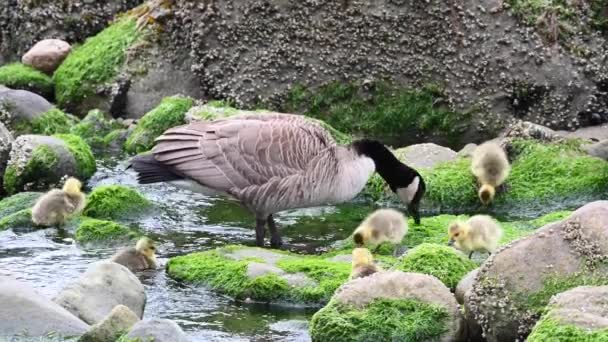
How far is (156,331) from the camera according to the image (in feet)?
27.8

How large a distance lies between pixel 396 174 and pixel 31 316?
5.30 meters

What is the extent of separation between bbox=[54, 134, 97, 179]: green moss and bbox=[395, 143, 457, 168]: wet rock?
3744mm

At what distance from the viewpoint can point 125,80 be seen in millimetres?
19031

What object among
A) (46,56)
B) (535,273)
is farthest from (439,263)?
(46,56)

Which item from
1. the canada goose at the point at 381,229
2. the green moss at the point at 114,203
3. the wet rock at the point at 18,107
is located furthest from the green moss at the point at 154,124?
the canada goose at the point at 381,229

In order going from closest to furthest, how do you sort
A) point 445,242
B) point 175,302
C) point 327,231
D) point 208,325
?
point 208,325
point 175,302
point 445,242
point 327,231

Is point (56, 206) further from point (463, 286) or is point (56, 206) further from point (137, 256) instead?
point (463, 286)

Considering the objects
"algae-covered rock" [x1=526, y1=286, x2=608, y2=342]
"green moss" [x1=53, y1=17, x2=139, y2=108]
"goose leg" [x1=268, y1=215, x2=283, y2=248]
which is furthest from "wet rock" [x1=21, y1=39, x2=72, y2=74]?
"algae-covered rock" [x1=526, y1=286, x2=608, y2=342]

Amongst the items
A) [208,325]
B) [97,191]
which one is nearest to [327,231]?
[97,191]

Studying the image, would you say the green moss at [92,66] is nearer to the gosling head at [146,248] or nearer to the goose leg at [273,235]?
the goose leg at [273,235]

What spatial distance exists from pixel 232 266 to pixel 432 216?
378 centimetres

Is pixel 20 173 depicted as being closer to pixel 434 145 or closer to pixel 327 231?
pixel 327 231

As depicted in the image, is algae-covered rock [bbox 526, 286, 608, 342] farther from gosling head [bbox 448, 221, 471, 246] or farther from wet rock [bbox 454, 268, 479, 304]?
gosling head [bbox 448, 221, 471, 246]

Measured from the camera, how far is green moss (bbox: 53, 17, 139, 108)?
19422 millimetres
